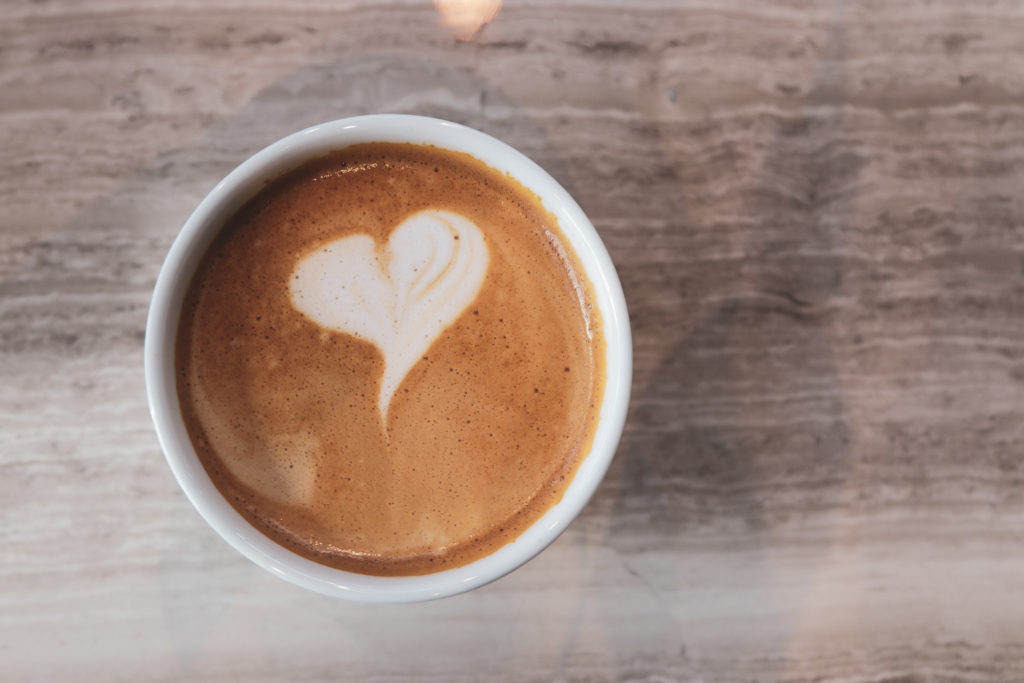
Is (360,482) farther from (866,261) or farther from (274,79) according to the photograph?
(866,261)

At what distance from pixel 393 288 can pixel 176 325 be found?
0.26m

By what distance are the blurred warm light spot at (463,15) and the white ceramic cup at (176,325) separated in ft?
0.88

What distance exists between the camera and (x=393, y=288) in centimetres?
90

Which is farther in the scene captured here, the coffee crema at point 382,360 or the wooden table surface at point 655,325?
the wooden table surface at point 655,325

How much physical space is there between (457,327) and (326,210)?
0.22m

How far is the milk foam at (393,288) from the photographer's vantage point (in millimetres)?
895

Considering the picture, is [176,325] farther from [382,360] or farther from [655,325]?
[655,325]

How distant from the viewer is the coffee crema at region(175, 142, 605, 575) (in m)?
0.89

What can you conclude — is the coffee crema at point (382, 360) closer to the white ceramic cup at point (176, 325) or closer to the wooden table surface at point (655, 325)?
the white ceramic cup at point (176, 325)

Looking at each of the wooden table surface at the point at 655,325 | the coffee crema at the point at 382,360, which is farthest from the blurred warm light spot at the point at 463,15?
the coffee crema at the point at 382,360

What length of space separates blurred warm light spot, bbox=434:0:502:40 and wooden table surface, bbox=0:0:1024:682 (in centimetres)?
1

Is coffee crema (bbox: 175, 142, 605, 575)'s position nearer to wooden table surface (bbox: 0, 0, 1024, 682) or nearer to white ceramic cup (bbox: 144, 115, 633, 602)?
white ceramic cup (bbox: 144, 115, 633, 602)

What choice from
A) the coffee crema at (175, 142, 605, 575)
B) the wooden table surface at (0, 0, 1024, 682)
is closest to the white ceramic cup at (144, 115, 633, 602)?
the coffee crema at (175, 142, 605, 575)

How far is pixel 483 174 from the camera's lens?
908mm
